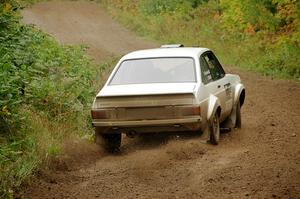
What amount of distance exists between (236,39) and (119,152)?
16253 mm

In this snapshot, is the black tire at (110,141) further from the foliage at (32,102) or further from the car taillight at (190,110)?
the car taillight at (190,110)

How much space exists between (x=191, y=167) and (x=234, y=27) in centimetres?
1765

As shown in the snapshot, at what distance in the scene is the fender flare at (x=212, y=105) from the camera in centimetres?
929

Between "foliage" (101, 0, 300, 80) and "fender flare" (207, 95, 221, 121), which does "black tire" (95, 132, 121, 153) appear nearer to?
"fender flare" (207, 95, 221, 121)

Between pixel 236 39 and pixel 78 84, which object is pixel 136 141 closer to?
pixel 78 84

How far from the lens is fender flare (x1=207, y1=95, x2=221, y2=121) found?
929 cm

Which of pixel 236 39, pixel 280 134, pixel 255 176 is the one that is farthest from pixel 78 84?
pixel 236 39

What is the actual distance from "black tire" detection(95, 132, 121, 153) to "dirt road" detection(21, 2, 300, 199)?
0.14m

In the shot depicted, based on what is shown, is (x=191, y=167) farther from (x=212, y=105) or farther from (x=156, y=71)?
(x=156, y=71)

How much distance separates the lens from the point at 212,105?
945 centimetres

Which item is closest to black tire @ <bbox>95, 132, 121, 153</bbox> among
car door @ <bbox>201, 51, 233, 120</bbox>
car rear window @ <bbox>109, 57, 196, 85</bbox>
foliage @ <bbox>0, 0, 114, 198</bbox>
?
foliage @ <bbox>0, 0, 114, 198</bbox>

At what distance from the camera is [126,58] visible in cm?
1028

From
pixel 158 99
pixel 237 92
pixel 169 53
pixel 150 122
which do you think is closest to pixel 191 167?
pixel 150 122

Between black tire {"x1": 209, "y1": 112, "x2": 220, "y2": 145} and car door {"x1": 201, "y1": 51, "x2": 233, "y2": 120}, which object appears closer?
black tire {"x1": 209, "y1": 112, "x2": 220, "y2": 145}
